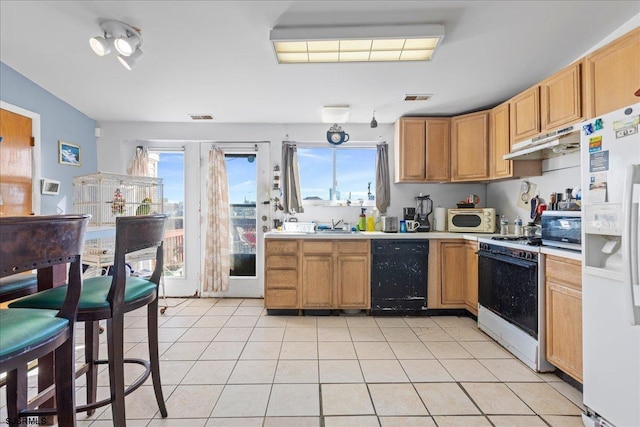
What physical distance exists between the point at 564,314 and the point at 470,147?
205 centimetres

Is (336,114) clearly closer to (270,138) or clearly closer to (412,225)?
(270,138)

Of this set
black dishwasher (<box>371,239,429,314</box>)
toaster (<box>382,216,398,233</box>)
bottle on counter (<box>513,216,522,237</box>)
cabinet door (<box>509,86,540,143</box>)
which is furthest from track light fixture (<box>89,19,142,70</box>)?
bottle on counter (<box>513,216,522,237</box>)

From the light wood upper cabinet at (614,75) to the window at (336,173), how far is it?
2.32m

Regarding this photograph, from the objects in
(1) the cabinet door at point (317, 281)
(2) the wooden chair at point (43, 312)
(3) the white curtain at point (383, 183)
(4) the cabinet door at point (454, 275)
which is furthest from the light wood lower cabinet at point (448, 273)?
(2) the wooden chair at point (43, 312)

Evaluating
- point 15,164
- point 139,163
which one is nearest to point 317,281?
point 139,163

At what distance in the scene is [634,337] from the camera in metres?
1.39

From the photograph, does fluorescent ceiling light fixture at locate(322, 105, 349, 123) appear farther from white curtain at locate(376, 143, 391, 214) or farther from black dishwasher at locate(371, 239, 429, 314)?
black dishwasher at locate(371, 239, 429, 314)

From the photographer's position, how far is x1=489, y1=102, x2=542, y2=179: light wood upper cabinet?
Result: 2.96m

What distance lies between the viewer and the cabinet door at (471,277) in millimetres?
3029

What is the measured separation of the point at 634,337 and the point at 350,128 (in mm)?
3304

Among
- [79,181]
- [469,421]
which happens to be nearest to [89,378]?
[469,421]

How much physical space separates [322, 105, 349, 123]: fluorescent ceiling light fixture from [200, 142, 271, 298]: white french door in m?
0.96

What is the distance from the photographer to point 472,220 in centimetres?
345

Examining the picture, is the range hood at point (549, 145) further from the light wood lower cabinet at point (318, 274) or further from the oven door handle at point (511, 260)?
the light wood lower cabinet at point (318, 274)
